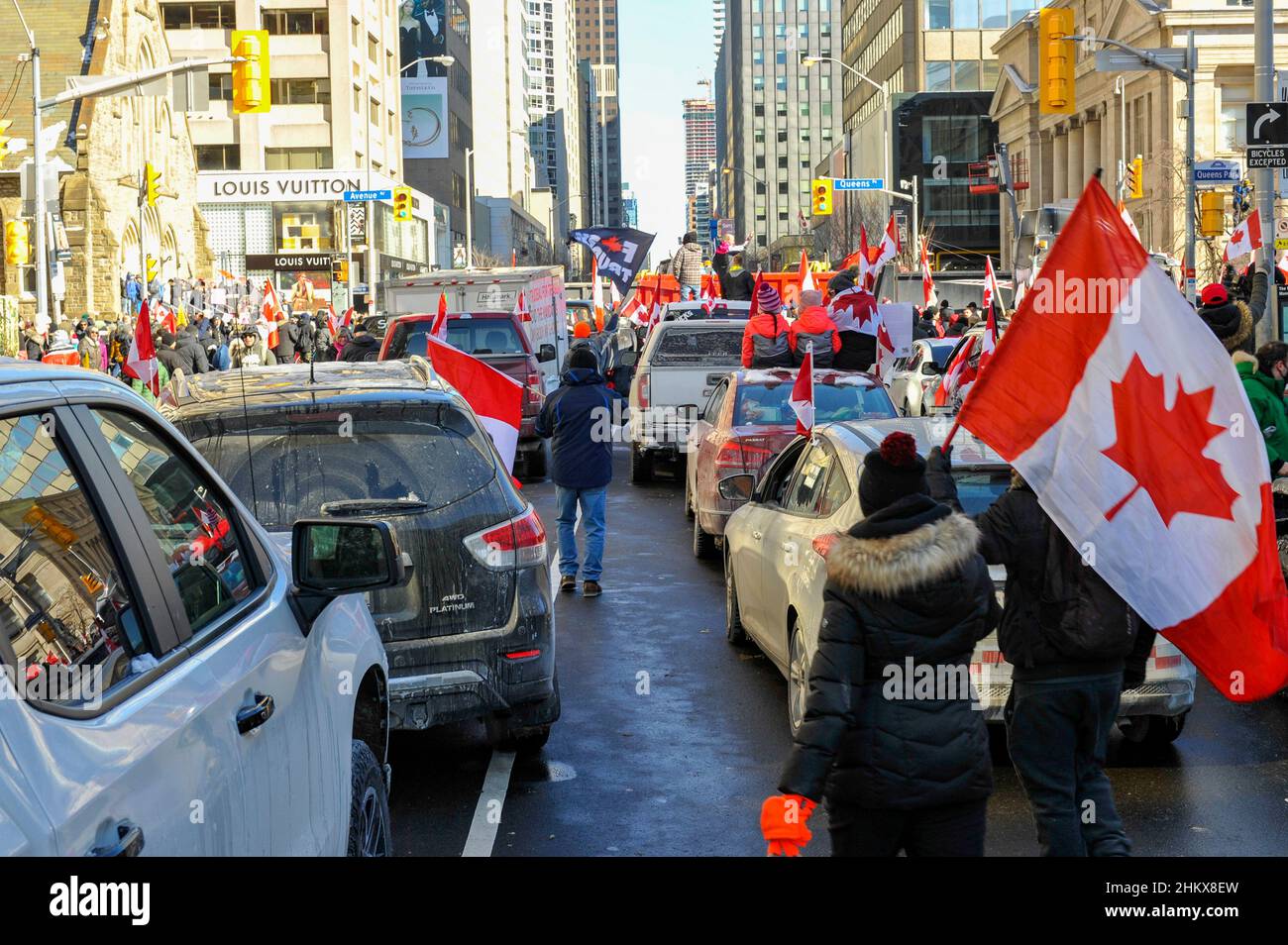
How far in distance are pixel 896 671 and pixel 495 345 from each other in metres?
17.3

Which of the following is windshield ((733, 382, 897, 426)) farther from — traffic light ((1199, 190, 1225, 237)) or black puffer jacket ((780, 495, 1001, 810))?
traffic light ((1199, 190, 1225, 237))

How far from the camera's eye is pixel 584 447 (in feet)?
41.2

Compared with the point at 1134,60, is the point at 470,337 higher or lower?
lower

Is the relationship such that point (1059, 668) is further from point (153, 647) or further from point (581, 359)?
point (581, 359)

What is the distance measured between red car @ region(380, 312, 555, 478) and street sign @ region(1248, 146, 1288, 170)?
8.65 metres

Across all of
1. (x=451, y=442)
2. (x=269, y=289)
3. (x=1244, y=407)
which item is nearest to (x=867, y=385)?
(x=451, y=442)

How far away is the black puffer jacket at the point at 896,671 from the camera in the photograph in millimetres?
4426

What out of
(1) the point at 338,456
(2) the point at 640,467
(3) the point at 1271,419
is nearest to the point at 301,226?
(2) the point at 640,467

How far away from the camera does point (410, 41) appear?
11406cm

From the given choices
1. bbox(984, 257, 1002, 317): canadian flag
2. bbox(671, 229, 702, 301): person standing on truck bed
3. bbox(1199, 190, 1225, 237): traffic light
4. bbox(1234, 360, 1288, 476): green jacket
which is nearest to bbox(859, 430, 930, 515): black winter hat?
bbox(1234, 360, 1288, 476): green jacket

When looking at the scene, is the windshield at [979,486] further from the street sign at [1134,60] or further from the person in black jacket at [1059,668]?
the street sign at [1134,60]

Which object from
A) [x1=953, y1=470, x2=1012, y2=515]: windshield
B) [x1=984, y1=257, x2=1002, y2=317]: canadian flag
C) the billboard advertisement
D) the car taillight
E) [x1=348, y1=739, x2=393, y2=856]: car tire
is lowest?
[x1=348, y1=739, x2=393, y2=856]: car tire

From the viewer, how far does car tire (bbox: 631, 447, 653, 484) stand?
19.9 meters

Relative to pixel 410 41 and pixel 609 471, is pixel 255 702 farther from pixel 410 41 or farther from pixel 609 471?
pixel 410 41
